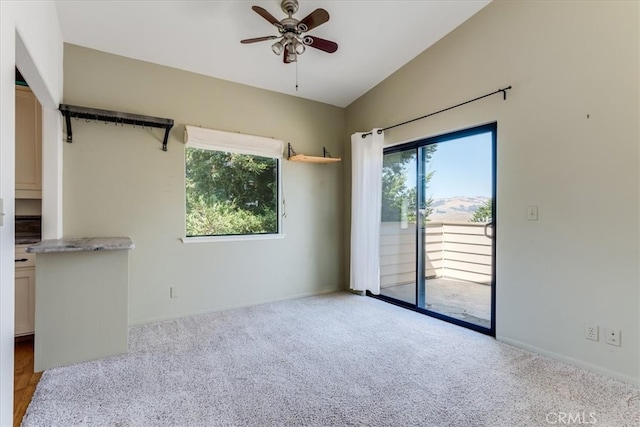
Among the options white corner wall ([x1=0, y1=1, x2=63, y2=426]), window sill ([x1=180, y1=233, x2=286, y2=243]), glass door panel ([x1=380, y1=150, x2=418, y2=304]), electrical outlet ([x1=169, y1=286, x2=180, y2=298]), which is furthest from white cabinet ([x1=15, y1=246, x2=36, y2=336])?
glass door panel ([x1=380, y1=150, x2=418, y2=304])

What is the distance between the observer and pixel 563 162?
2.47 meters

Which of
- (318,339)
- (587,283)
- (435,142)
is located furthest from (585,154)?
(318,339)

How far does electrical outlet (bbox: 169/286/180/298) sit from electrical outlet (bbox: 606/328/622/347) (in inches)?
150

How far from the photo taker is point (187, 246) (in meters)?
3.51

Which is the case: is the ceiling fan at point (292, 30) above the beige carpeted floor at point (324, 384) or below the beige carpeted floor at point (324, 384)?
above

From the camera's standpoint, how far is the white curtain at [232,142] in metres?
3.46

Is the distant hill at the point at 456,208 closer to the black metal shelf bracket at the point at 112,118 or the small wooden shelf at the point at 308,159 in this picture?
the small wooden shelf at the point at 308,159

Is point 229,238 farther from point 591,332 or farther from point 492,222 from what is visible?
point 591,332

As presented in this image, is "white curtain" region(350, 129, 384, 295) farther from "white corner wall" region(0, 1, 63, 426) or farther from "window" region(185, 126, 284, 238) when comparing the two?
"white corner wall" region(0, 1, 63, 426)

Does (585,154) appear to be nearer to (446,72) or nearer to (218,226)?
(446,72)

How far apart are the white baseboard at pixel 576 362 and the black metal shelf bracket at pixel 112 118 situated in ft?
12.7

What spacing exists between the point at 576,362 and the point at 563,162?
1.54m

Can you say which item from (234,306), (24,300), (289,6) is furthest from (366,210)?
(24,300)

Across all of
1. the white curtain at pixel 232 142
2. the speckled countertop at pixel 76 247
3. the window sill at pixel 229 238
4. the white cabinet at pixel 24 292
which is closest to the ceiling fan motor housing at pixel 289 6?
the white curtain at pixel 232 142
